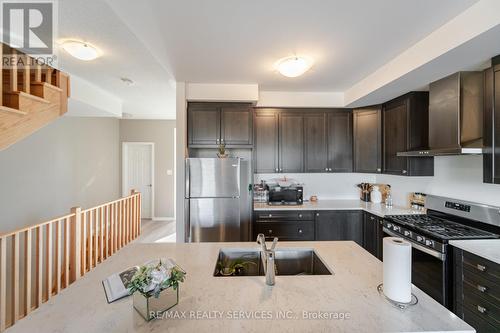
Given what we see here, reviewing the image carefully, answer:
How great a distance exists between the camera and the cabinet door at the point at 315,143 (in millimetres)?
3439

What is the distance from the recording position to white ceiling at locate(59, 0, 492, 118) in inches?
61.3

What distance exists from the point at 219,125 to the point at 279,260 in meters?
2.08

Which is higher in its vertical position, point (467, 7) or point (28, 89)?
point (467, 7)

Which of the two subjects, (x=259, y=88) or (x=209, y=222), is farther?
(x=259, y=88)

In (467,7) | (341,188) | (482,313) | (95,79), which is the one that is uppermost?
(95,79)

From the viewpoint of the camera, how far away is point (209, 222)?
9.68 ft

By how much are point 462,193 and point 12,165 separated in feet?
19.3

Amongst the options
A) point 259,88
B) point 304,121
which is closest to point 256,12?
point 259,88

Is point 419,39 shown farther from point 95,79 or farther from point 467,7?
point 95,79

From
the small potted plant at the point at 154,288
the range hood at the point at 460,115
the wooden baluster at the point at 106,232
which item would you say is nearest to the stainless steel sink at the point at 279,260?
the small potted plant at the point at 154,288

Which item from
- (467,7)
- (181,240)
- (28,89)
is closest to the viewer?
(467,7)

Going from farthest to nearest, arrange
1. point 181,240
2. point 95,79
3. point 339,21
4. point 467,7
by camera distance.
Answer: point 95,79 < point 181,240 < point 339,21 < point 467,7

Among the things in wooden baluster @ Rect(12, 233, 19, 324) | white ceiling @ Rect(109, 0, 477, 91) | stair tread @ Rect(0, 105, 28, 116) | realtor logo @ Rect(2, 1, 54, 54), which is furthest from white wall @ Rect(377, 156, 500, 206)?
wooden baluster @ Rect(12, 233, 19, 324)

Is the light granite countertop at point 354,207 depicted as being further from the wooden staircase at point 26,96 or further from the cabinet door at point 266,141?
the wooden staircase at point 26,96
